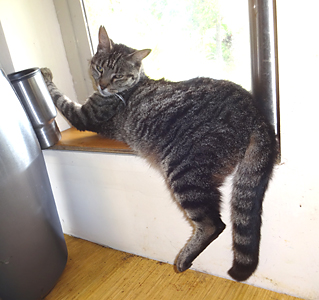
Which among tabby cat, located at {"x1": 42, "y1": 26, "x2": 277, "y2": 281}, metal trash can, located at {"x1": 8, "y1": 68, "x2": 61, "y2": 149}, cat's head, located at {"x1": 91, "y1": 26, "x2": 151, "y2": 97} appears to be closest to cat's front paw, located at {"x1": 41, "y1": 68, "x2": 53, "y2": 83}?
metal trash can, located at {"x1": 8, "y1": 68, "x2": 61, "y2": 149}

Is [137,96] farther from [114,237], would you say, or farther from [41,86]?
[114,237]

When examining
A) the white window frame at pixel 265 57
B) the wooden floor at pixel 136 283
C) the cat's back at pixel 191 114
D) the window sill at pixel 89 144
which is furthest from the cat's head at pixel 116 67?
the wooden floor at pixel 136 283

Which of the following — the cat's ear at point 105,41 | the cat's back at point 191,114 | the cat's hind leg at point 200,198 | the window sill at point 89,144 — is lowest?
the cat's hind leg at point 200,198

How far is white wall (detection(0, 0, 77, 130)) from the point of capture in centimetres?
127

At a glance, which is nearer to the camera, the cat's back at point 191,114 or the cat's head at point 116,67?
the cat's back at point 191,114

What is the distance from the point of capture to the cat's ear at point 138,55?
3.87ft

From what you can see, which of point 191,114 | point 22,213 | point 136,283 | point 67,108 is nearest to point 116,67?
point 67,108

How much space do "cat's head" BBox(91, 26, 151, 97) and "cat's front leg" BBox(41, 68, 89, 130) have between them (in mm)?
160

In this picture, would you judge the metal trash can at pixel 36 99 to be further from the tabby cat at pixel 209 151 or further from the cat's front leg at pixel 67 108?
the tabby cat at pixel 209 151

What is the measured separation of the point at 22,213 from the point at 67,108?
552 millimetres

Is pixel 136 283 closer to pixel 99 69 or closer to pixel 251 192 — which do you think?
pixel 251 192

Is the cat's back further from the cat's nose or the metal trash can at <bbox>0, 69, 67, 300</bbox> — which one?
the metal trash can at <bbox>0, 69, 67, 300</bbox>

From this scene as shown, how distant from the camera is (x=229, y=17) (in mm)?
1064

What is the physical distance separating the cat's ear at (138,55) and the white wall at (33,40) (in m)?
0.51
